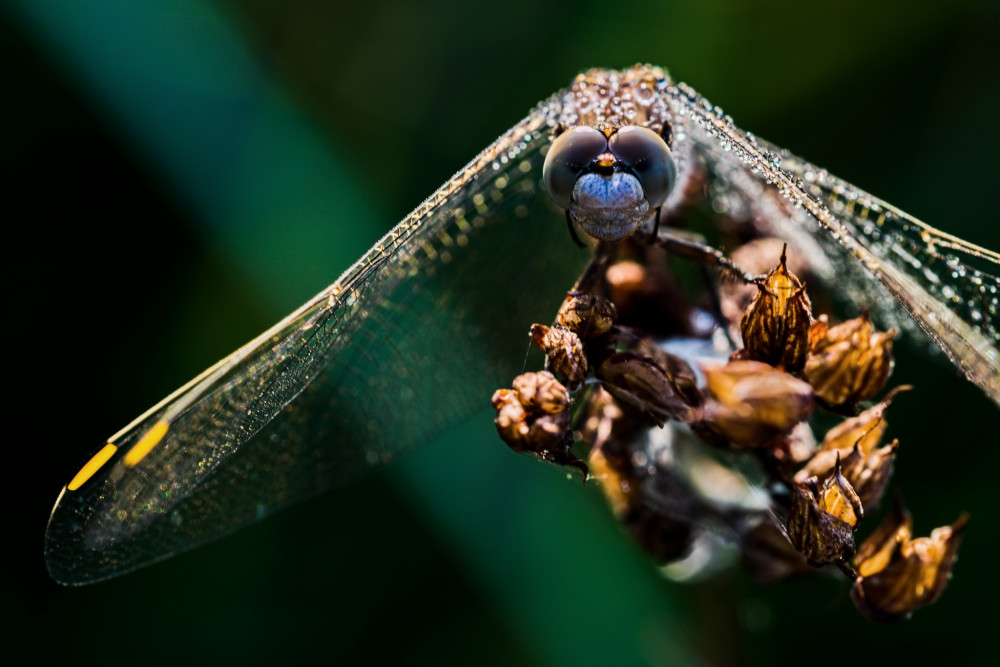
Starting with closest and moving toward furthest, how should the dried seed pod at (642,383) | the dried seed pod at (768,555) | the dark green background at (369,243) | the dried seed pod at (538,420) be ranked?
the dried seed pod at (538,420) < the dried seed pod at (642,383) < the dried seed pod at (768,555) < the dark green background at (369,243)

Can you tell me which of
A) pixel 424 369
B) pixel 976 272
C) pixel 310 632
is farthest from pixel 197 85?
pixel 976 272

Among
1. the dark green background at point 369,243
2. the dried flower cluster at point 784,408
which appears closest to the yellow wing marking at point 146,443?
A: the dried flower cluster at point 784,408

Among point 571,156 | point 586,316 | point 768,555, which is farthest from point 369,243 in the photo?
point 768,555

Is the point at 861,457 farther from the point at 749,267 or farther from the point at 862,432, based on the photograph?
the point at 749,267

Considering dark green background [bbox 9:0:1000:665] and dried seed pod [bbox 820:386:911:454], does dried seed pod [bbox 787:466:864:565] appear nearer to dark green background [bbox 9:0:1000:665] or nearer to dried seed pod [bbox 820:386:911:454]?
dried seed pod [bbox 820:386:911:454]

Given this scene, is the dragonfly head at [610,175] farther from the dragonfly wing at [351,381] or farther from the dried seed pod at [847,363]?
the dried seed pod at [847,363]

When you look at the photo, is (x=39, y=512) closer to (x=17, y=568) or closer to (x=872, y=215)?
(x=17, y=568)

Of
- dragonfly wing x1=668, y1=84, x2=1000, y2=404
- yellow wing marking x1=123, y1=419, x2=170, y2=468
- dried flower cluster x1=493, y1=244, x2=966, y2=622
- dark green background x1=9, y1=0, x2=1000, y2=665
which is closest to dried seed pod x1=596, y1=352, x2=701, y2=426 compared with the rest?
dried flower cluster x1=493, y1=244, x2=966, y2=622
